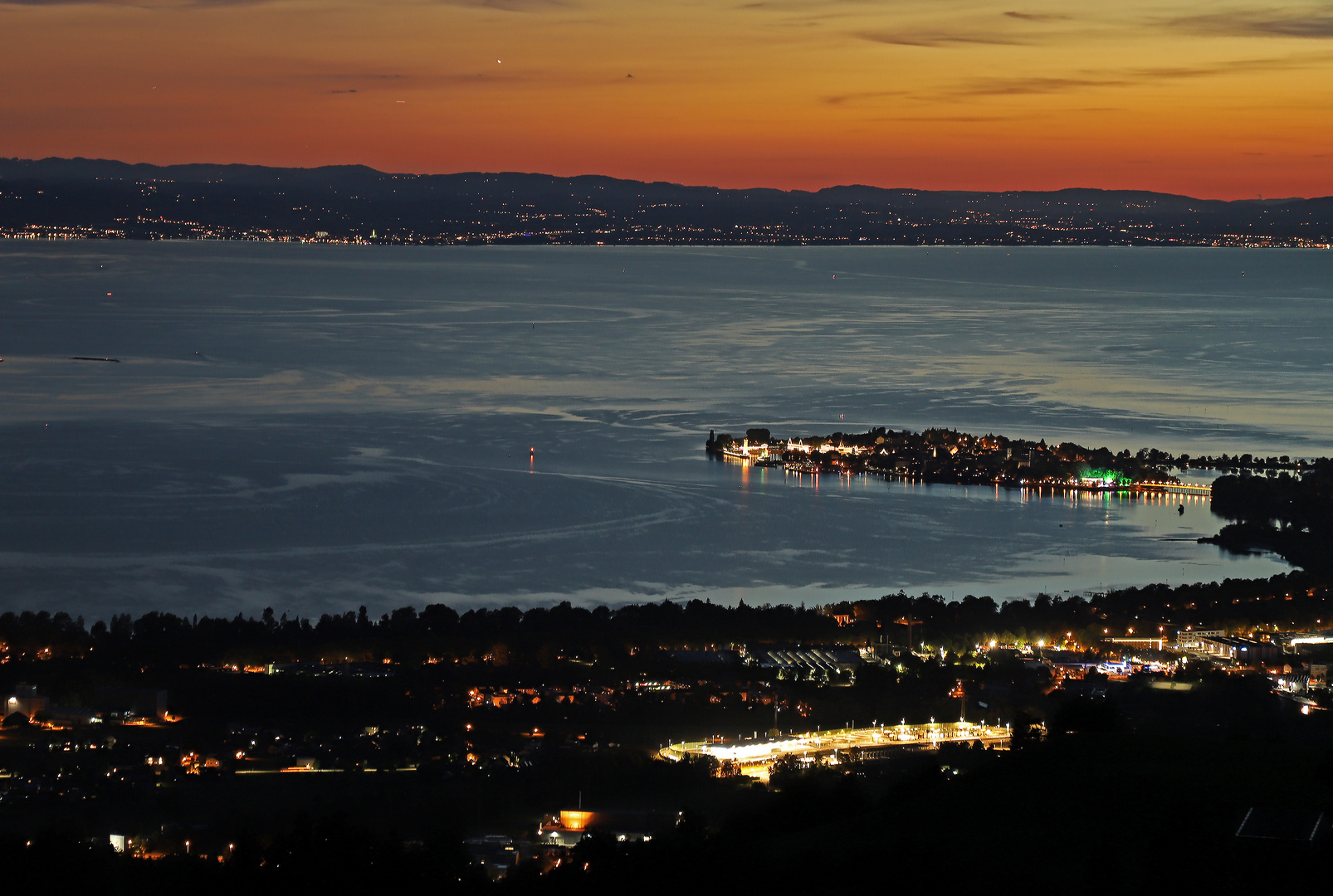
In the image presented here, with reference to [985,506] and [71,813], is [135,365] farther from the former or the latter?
[71,813]

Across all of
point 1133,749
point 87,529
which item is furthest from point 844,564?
point 1133,749

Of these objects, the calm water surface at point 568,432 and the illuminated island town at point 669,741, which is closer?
the illuminated island town at point 669,741

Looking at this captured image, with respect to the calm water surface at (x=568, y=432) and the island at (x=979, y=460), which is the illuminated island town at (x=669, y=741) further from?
the island at (x=979, y=460)

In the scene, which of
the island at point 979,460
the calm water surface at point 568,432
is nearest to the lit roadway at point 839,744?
the calm water surface at point 568,432

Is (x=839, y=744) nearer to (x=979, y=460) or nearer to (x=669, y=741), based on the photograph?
(x=669, y=741)

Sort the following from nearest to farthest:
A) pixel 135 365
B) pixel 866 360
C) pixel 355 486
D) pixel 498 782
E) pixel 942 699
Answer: pixel 498 782 < pixel 942 699 < pixel 355 486 < pixel 135 365 < pixel 866 360

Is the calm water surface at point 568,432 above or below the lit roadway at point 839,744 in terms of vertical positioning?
above
